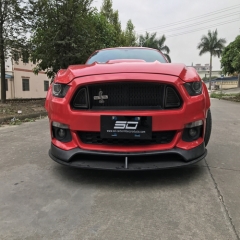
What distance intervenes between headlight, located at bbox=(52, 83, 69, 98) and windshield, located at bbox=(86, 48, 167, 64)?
1361 mm

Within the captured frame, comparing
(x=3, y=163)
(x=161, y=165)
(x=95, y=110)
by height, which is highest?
(x=95, y=110)

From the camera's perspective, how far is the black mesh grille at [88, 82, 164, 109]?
2.25m

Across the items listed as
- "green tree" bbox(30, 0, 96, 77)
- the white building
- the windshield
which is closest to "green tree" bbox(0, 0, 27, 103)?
"green tree" bbox(30, 0, 96, 77)

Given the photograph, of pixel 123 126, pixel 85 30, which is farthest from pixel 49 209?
pixel 85 30

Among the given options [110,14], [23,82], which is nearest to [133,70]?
[23,82]

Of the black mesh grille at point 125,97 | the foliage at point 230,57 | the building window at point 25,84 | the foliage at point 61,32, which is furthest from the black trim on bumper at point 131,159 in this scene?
the building window at point 25,84

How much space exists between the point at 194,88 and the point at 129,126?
0.72 metres

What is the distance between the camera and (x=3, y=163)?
2975mm

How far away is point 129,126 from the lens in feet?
7.07

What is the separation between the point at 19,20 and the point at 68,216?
1120 centimetres

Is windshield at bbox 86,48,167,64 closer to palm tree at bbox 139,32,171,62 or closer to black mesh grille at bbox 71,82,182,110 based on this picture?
black mesh grille at bbox 71,82,182,110

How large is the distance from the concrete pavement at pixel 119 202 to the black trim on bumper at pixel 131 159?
0.22m

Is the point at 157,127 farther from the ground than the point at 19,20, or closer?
closer

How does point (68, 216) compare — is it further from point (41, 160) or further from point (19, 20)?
point (19, 20)
